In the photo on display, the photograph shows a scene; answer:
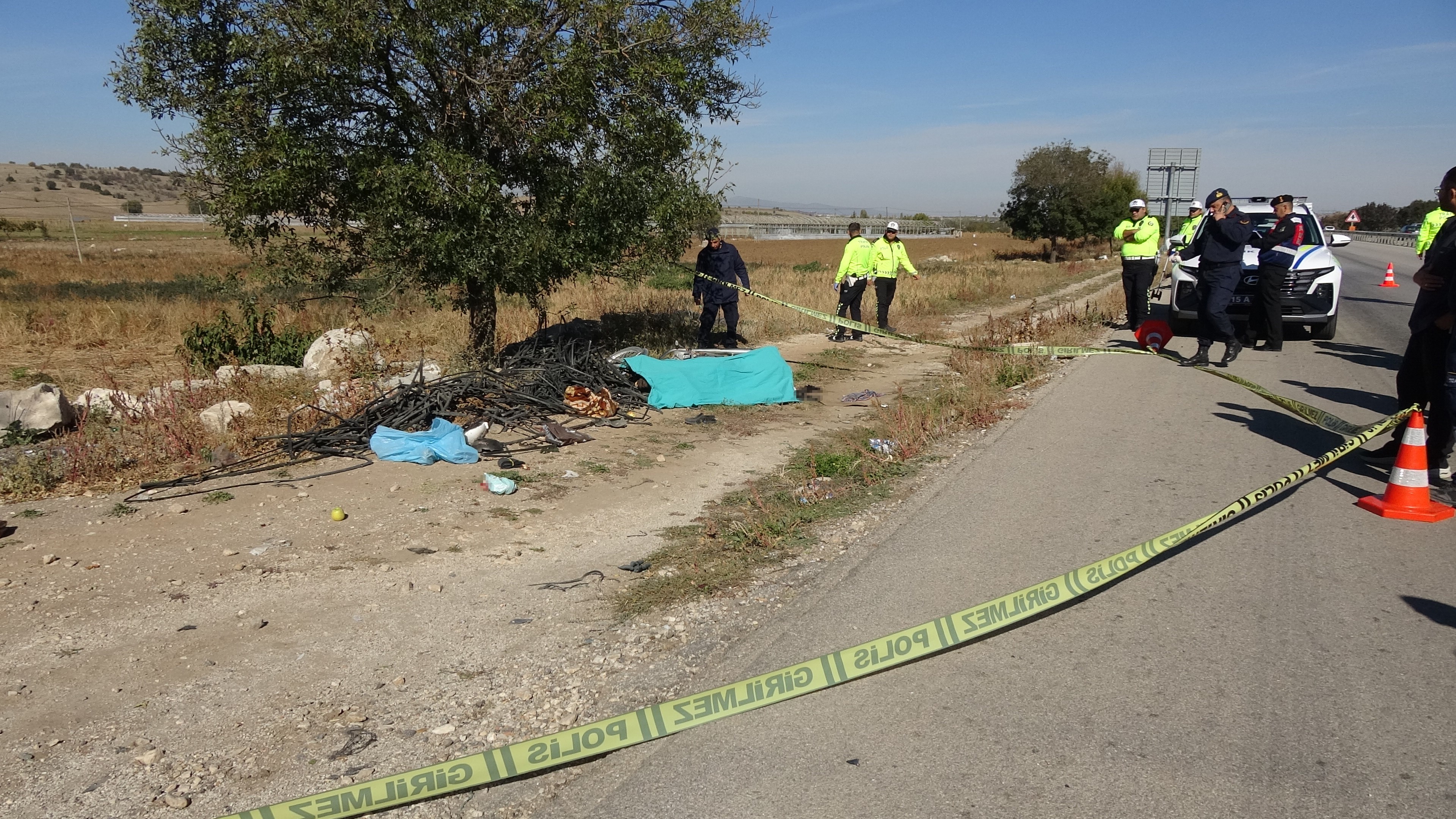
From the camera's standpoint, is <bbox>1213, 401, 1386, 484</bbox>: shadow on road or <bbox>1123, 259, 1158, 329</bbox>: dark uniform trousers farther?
<bbox>1123, 259, 1158, 329</bbox>: dark uniform trousers

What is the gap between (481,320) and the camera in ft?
35.9

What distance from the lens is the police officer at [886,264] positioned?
14234 millimetres

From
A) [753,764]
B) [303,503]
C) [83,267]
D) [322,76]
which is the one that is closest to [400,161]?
[322,76]

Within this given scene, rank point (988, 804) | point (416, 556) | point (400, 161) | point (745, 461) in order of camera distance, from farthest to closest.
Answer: point (400, 161) → point (745, 461) → point (416, 556) → point (988, 804)

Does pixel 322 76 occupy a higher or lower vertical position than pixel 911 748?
higher

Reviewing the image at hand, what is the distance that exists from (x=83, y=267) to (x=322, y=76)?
105 ft

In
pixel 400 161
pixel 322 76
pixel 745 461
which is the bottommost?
pixel 745 461

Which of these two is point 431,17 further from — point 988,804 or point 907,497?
point 988,804

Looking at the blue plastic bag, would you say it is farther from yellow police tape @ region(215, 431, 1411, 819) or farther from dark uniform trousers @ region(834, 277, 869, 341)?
dark uniform trousers @ region(834, 277, 869, 341)

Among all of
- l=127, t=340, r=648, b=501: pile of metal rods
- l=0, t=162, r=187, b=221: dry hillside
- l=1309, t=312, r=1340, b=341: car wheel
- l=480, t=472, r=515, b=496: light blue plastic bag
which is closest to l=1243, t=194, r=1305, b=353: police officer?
l=1309, t=312, r=1340, b=341: car wheel

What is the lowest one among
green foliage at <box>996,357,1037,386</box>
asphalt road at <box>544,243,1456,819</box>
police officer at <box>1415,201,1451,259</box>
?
green foliage at <box>996,357,1037,386</box>

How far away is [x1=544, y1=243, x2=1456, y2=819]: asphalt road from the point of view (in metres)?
3.04

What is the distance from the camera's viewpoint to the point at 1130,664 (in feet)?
12.6

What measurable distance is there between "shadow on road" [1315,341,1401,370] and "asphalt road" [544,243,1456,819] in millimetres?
5773
